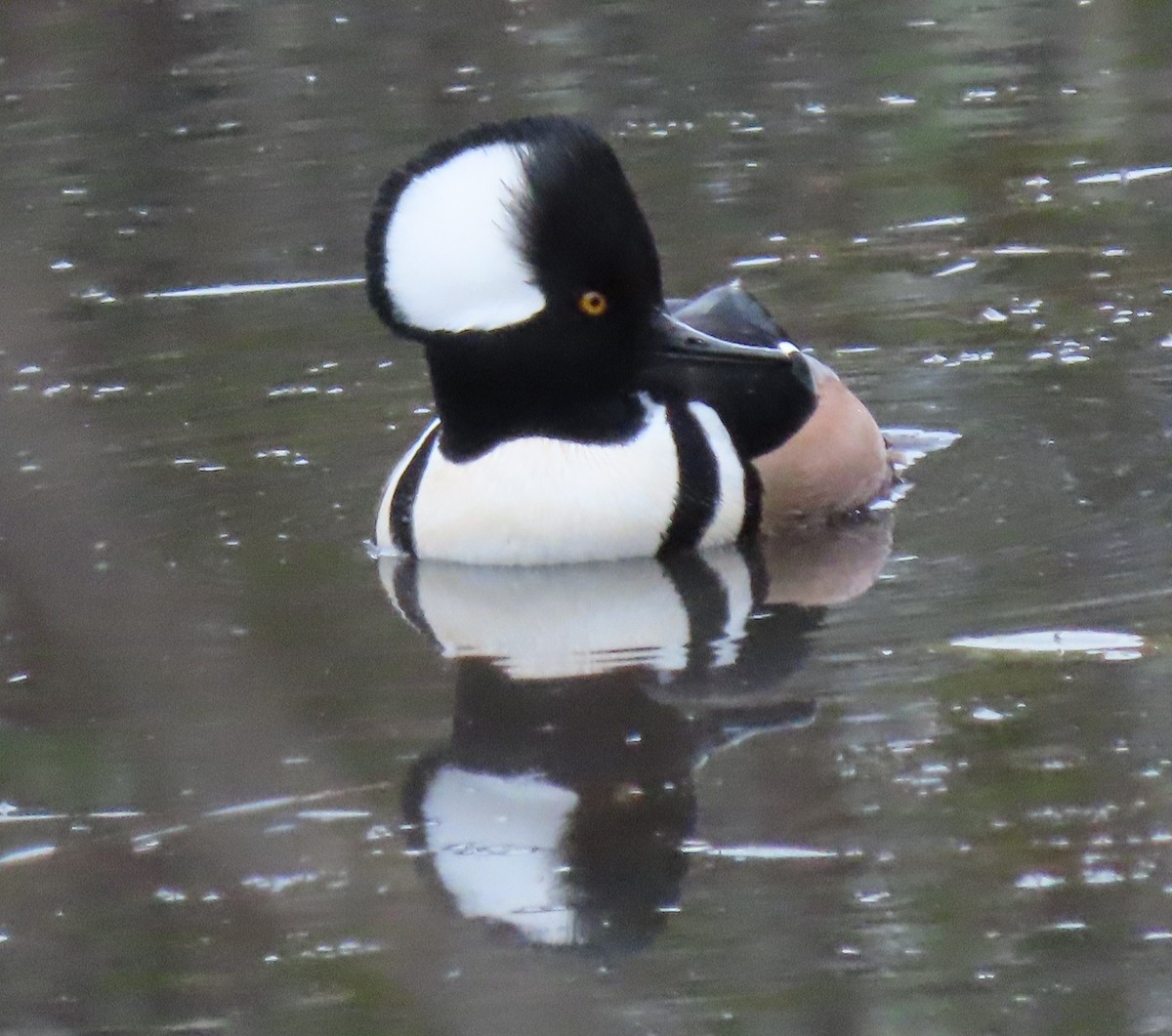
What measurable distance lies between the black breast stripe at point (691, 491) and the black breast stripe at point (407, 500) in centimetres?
67

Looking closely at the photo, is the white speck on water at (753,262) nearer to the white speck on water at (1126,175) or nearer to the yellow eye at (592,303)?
the white speck on water at (1126,175)

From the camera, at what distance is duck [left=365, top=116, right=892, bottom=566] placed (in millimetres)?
6551

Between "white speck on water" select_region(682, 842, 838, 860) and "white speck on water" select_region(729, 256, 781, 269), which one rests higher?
"white speck on water" select_region(682, 842, 838, 860)

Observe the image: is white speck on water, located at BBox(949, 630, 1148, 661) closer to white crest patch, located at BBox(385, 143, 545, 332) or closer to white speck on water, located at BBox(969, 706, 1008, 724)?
white speck on water, located at BBox(969, 706, 1008, 724)

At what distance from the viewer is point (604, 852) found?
4941 millimetres

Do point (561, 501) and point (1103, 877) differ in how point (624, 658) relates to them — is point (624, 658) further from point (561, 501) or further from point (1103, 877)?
point (1103, 877)

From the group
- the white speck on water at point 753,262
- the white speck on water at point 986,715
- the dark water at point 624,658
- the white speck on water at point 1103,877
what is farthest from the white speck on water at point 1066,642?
the white speck on water at point 753,262

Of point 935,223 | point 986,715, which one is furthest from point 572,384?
point 935,223

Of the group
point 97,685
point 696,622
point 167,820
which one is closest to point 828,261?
point 696,622

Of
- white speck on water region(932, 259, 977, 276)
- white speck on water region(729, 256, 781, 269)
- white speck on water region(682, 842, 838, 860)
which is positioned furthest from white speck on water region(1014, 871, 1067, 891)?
white speck on water region(729, 256, 781, 269)

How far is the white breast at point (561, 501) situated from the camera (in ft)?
22.8

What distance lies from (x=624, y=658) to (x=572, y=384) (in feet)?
3.63

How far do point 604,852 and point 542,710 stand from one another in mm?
869

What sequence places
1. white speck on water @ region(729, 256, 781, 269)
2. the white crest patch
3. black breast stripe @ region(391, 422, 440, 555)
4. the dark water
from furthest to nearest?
white speck on water @ region(729, 256, 781, 269) → black breast stripe @ region(391, 422, 440, 555) → the white crest patch → the dark water
